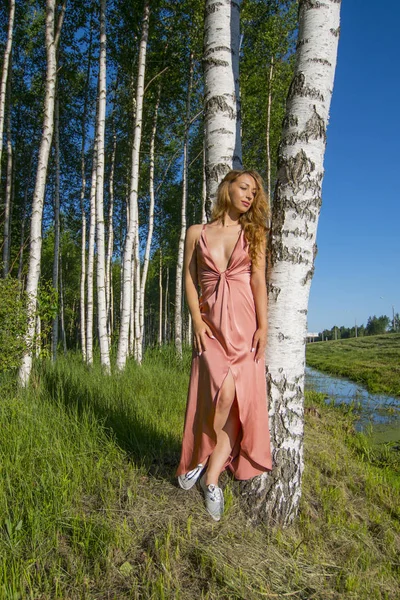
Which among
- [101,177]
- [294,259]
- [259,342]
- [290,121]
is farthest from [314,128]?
[101,177]

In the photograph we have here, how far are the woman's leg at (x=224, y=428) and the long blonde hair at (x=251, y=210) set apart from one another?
98 cm

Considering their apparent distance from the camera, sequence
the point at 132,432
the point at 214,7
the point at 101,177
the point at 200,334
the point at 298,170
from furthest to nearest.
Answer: the point at 101,177
the point at 132,432
the point at 214,7
the point at 298,170
the point at 200,334

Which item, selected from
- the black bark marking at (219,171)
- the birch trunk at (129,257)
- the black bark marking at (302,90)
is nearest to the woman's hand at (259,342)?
the black bark marking at (219,171)

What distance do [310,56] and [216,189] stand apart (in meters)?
1.12

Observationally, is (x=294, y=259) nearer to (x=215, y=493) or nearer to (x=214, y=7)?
(x=215, y=493)

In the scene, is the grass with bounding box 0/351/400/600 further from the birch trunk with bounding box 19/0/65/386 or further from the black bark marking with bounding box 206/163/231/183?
the birch trunk with bounding box 19/0/65/386

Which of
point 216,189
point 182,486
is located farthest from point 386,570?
point 216,189

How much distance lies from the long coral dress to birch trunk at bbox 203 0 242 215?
80 centimetres

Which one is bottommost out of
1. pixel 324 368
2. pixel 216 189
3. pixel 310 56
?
pixel 324 368

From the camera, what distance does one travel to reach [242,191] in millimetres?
2975

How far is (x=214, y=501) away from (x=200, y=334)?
1.06 metres

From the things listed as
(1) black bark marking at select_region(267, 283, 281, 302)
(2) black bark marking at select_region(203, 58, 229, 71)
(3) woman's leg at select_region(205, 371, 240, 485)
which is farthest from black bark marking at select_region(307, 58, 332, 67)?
(3) woman's leg at select_region(205, 371, 240, 485)

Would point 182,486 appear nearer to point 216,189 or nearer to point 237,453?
point 237,453

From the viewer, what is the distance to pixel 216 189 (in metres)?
3.37
